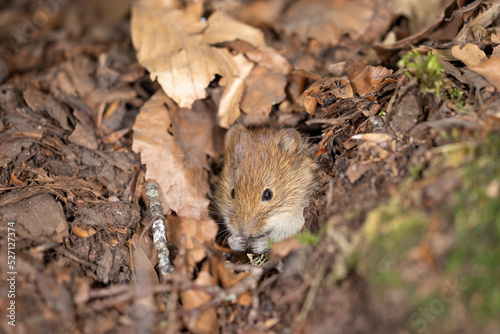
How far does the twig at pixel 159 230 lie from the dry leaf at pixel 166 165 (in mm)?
97

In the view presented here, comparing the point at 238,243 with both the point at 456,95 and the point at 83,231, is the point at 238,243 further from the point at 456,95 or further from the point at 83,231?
the point at 456,95

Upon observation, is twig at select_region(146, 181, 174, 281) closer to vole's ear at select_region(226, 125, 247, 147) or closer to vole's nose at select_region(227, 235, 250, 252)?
vole's nose at select_region(227, 235, 250, 252)

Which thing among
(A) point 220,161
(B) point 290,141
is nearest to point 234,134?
(A) point 220,161

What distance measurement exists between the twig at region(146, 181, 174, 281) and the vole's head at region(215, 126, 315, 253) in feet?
2.71

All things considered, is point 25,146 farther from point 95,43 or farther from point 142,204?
point 95,43

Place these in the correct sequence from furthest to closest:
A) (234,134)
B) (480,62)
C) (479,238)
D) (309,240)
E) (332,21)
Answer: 1. (332,21)
2. (234,134)
3. (480,62)
4. (309,240)
5. (479,238)

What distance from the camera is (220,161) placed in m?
4.96

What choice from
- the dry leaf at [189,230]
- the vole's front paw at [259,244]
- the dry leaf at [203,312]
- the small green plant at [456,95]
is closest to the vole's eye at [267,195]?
the vole's front paw at [259,244]

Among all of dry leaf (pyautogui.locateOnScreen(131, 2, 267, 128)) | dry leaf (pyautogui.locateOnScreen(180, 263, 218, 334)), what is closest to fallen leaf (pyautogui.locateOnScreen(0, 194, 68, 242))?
dry leaf (pyautogui.locateOnScreen(180, 263, 218, 334))

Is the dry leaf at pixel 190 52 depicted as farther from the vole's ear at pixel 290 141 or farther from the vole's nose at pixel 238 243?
the vole's nose at pixel 238 243

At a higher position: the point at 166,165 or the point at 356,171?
the point at 356,171

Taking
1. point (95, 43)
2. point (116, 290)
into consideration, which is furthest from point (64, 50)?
point (116, 290)

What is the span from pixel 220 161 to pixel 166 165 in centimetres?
90

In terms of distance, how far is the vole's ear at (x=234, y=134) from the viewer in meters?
4.50
